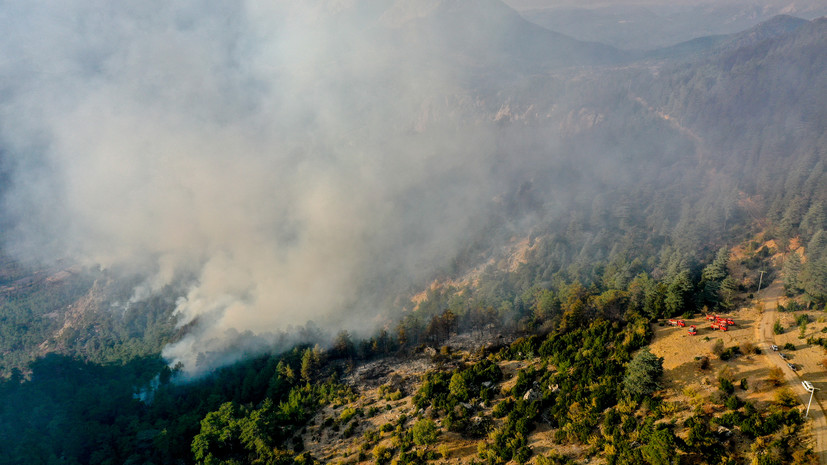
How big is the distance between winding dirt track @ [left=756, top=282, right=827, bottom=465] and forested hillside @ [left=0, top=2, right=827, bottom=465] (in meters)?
1.07

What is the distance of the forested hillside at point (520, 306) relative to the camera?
41750 millimetres

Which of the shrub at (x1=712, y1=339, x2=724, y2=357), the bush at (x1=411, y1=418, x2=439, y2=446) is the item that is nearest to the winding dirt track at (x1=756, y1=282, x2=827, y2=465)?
the shrub at (x1=712, y1=339, x2=724, y2=357)

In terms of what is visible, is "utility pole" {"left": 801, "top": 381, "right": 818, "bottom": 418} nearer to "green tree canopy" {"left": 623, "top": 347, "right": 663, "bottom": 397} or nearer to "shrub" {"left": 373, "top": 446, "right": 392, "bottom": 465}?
"green tree canopy" {"left": 623, "top": 347, "right": 663, "bottom": 397}

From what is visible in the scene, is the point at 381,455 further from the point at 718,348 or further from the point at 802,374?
the point at 802,374

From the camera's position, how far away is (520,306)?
74250 millimetres

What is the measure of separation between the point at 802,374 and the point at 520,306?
41281 millimetres

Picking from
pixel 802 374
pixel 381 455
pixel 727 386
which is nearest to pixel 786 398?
pixel 727 386

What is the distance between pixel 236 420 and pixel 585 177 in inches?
4750

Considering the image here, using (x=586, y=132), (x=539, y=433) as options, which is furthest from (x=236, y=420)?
(x=586, y=132)

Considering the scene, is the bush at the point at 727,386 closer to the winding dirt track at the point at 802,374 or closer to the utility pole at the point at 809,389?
the winding dirt track at the point at 802,374

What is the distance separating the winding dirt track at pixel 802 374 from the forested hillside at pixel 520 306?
3.49 feet

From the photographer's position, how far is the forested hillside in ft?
137

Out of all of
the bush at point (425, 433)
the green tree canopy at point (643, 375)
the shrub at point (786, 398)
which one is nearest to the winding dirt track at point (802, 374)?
the shrub at point (786, 398)

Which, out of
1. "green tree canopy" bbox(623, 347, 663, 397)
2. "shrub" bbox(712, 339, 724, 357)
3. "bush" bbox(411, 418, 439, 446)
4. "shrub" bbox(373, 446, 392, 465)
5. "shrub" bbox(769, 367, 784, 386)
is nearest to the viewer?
"shrub" bbox(769, 367, 784, 386)
